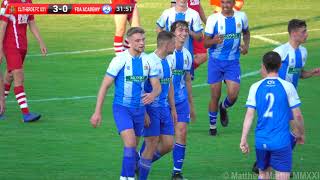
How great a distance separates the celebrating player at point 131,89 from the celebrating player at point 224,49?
4193mm

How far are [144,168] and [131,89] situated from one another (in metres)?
1.19

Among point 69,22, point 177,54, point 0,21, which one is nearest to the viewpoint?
point 177,54

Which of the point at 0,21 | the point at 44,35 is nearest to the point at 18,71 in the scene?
the point at 0,21

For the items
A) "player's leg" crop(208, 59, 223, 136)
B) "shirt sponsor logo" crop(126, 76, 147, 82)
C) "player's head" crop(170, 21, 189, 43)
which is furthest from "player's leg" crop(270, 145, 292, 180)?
"player's leg" crop(208, 59, 223, 136)

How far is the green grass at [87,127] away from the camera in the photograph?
51.3 feet

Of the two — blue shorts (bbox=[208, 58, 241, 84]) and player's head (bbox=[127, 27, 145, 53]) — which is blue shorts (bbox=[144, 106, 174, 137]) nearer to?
player's head (bbox=[127, 27, 145, 53])

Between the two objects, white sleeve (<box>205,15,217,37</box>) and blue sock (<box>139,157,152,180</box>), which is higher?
white sleeve (<box>205,15,217,37</box>)

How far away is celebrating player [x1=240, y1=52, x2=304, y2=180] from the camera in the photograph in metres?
12.4

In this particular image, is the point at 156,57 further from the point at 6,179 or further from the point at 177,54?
the point at 6,179

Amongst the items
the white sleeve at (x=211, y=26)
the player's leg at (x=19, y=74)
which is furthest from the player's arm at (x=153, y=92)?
the player's leg at (x=19, y=74)

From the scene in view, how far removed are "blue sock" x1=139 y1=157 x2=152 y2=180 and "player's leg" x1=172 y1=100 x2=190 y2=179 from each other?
67cm

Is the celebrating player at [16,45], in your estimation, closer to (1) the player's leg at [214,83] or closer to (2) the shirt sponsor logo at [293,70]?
(1) the player's leg at [214,83]

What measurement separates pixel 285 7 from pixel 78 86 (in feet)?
45.1

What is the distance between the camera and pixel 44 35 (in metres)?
29.4
